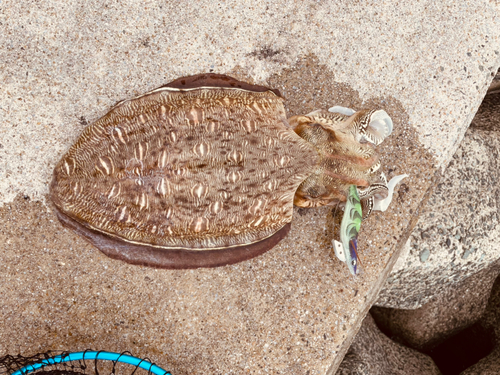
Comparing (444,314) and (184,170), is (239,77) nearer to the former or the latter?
(184,170)

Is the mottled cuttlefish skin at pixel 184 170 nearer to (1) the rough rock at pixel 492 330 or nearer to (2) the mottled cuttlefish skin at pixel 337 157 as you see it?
(2) the mottled cuttlefish skin at pixel 337 157

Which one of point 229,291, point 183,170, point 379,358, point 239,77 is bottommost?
point 379,358

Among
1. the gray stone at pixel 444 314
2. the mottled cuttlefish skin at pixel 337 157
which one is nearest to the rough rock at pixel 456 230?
the gray stone at pixel 444 314

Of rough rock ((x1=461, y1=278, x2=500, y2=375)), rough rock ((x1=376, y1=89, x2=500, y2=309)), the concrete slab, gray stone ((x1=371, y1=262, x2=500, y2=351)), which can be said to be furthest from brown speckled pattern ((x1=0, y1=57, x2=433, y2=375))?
rough rock ((x1=461, y1=278, x2=500, y2=375))

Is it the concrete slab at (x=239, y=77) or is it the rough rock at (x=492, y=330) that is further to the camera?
the rough rock at (x=492, y=330)

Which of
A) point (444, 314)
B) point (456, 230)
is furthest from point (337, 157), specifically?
point (444, 314)
